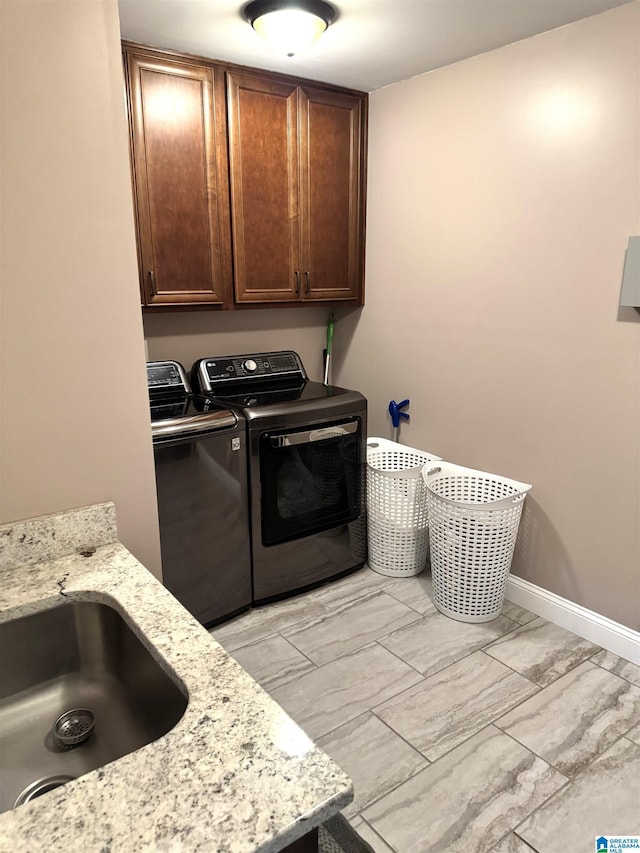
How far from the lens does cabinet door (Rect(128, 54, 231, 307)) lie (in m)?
2.33

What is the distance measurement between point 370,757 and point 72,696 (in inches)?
42.9

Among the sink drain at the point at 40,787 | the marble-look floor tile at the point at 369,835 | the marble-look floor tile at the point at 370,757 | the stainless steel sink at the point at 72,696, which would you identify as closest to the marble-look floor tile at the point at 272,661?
the marble-look floor tile at the point at 370,757

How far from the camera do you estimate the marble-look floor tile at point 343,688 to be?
79.7 inches

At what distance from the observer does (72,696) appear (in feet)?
3.72

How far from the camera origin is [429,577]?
2943 millimetres

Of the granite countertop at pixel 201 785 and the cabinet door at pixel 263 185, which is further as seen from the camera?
the cabinet door at pixel 263 185

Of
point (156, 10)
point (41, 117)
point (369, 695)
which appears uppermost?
point (156, 10)

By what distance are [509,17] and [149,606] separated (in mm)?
2219

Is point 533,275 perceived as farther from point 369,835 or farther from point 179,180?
point 369,835

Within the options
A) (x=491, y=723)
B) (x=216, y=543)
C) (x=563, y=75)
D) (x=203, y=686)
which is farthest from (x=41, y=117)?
(x=491, y=723)

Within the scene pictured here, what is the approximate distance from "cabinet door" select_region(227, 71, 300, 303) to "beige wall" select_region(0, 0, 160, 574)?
1509 mm

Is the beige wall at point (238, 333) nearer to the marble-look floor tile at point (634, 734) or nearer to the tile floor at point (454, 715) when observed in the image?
the tile floor at point (454, 715)

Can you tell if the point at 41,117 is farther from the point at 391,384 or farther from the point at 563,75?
the point at 391,384

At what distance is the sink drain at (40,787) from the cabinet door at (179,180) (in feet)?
6.21
